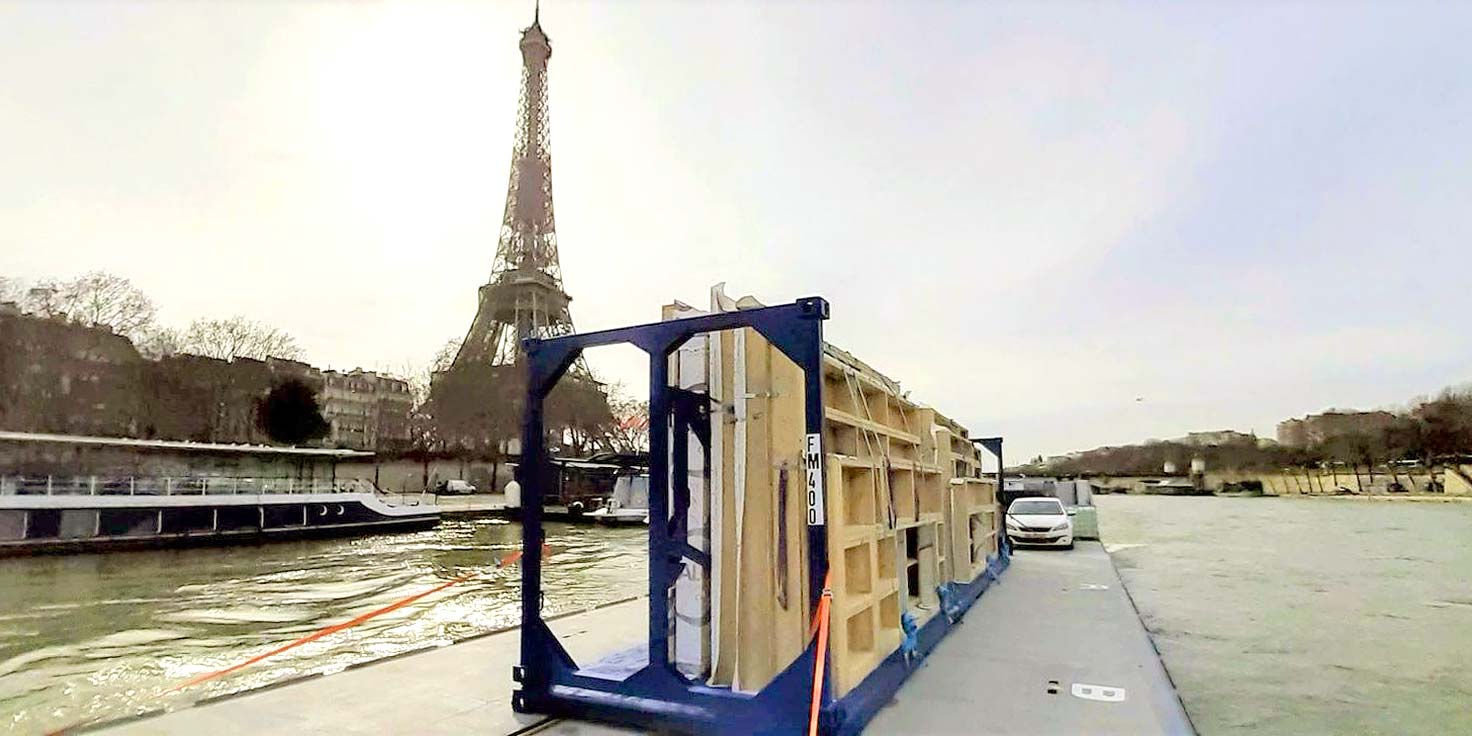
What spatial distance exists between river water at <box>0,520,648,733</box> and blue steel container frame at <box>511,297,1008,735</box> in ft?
8.84

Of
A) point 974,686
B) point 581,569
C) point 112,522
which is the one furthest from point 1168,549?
point 112,522

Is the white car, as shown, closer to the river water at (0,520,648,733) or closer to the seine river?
the seine river

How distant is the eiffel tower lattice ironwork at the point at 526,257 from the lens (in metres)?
49.0

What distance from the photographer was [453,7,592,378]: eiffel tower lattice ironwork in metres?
49.0

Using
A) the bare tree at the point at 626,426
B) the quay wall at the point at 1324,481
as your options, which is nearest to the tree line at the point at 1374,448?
the quay wall at the point at 1324,481

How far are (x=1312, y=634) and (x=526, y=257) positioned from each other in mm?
46702

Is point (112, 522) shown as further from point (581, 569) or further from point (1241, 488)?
point (1241, 488)

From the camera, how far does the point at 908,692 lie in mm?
5371

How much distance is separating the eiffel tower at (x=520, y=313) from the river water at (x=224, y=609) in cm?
2448

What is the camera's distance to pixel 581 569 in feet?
56.7

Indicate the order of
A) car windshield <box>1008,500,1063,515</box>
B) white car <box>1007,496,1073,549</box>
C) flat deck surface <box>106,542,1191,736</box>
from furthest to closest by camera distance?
1. car windshield <box>1008,500,1063,515</box>
2. white car <box>1007,496,1073,549</box>
3. flat deck surface <box>106,542,1191,736</box>

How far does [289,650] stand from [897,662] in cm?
693

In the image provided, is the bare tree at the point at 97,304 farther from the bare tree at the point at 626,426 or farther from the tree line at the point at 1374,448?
the tree line at the point at 1374,448

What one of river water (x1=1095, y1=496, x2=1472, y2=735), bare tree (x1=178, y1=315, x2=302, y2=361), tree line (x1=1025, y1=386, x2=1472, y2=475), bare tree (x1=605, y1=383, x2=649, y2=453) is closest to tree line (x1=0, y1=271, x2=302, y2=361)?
bare tree (x1=178, y1=315, x2=302, y2=361)
